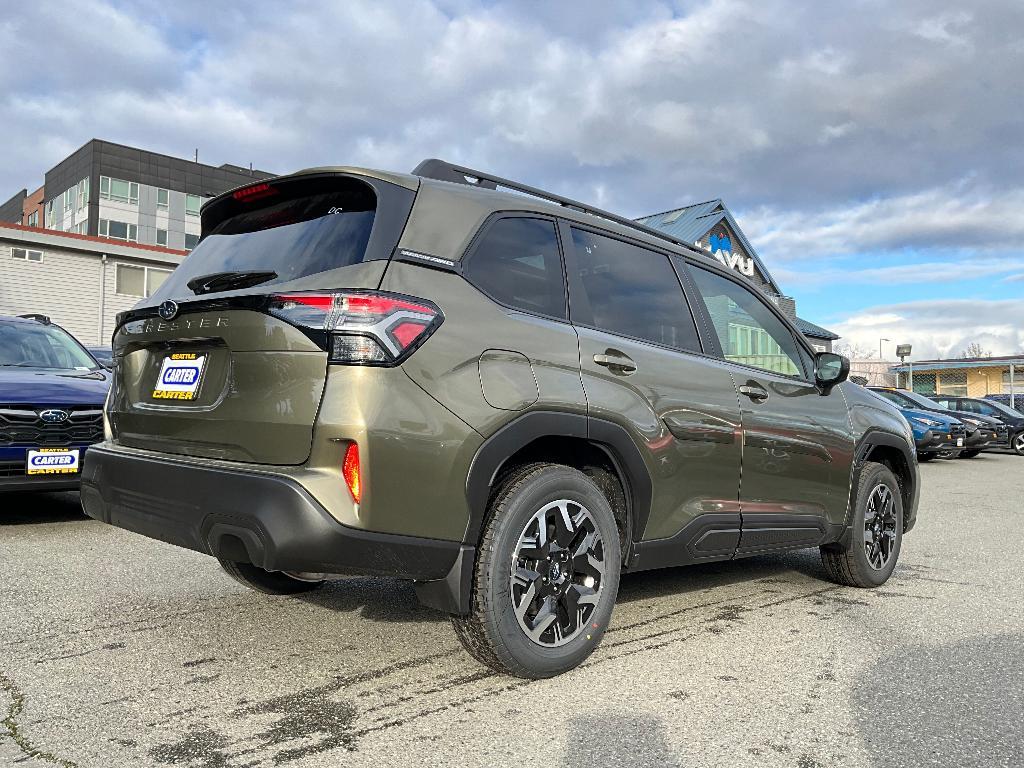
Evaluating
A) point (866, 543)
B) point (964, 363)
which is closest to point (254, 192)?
point (866, 543)

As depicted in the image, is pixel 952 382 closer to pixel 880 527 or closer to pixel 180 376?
pixel 880 527

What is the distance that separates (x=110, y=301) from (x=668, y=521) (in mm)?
23991

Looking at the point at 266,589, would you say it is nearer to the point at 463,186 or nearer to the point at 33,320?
the point at 463,186

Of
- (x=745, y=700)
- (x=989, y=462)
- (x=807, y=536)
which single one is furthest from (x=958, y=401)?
(x=745, y=700)

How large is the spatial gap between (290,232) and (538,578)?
159cm

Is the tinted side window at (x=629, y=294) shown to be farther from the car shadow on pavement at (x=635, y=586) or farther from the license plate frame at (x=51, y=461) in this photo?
the license plate frame at (x=51, y=461)

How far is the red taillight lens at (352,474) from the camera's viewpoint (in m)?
2.64

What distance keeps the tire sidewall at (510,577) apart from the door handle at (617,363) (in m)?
0.45

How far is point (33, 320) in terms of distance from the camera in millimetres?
7738

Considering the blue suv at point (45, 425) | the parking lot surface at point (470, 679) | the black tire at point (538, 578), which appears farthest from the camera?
the blue suv at point (45, 425)

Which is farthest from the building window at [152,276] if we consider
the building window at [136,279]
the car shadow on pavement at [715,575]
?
the car shadow on pavement at [715,575]

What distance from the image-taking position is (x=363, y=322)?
8.83 feet

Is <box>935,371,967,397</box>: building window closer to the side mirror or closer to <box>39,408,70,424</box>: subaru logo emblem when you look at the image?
the side mirror

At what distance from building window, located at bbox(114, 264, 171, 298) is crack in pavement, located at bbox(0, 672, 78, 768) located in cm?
2342
